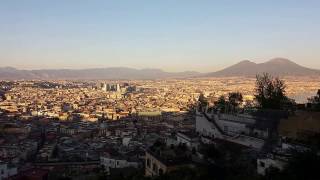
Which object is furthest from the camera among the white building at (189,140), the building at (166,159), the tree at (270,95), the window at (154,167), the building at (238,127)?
the tree at (270,95)

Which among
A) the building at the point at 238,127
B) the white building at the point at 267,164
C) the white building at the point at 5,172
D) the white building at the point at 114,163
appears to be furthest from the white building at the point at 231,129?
the white building at the point at 5,172

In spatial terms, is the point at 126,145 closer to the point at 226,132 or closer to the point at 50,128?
the point at 226,132

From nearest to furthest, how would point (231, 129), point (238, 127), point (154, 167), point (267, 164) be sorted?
point (267, 164)
point (154, 167)
point (238, 127)
point (231, 129)

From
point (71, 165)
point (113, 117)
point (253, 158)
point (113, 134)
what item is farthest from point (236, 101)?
point (113, 117)

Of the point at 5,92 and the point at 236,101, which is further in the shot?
the point at 5,92

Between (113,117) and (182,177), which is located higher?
(182,177)

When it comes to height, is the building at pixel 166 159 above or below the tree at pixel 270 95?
below

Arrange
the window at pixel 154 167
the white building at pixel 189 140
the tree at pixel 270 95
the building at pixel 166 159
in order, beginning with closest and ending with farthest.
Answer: the building at pixel 166 159
the window at pixel 154 167
the white building at pixel 189 140
the tree at pixel 270 95

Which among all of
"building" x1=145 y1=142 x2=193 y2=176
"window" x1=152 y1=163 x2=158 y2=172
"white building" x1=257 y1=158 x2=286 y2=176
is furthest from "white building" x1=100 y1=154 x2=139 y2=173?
"white building" x1=257 y1=158 x2=286 y2=176

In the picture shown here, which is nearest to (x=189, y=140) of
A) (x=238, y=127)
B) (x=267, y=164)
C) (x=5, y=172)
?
(x=238, y=127)

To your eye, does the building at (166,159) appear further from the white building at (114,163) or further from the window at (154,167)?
the white building at (114,163)

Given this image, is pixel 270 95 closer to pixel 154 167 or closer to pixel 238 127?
pixel 238 127
